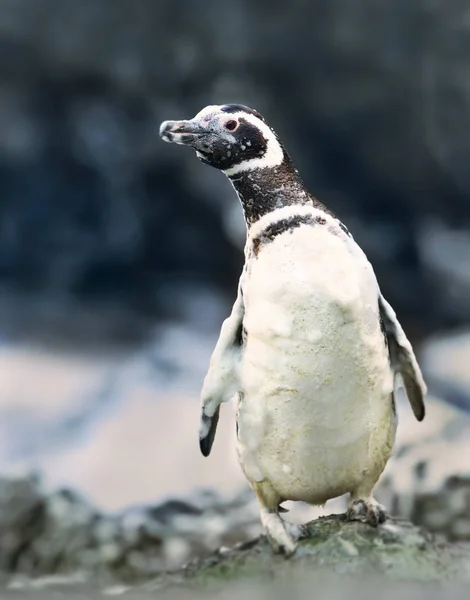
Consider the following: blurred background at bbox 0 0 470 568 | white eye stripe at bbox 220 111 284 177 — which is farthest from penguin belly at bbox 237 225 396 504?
blurred background at bbox 0 0 470 568

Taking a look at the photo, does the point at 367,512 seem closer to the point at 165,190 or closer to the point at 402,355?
the point at 402,355

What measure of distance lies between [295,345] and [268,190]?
21 cm

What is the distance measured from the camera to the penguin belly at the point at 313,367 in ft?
2.82

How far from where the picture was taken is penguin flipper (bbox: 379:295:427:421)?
0.95 meters

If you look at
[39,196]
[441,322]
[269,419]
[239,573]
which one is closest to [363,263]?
[269,419]

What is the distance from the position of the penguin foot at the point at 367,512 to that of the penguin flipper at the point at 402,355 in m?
0.17

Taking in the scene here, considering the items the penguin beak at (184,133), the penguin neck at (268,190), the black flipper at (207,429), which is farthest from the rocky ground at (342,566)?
the penguin beak at (184,133)

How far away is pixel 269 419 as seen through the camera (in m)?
0.90

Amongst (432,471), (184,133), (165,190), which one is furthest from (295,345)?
(165,190)

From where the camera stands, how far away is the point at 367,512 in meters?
0.94

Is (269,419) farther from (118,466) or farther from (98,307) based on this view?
(98,307)

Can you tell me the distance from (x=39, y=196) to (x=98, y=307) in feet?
1.12

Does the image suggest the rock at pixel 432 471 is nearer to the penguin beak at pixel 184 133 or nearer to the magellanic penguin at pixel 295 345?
the magellanic penguin at pixel 295 345

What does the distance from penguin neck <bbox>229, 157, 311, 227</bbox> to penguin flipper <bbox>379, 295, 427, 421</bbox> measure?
0.61 feet
